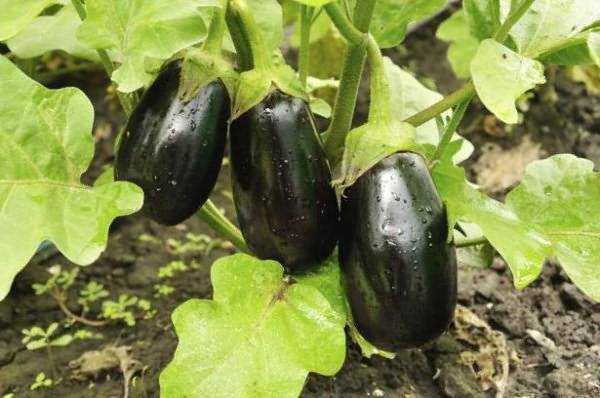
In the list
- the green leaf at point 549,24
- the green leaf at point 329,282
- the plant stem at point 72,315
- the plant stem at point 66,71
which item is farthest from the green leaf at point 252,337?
the plant stem at point 66,71

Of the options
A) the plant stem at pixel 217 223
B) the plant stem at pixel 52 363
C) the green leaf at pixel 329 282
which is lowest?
the plant stem at pixel 52 363

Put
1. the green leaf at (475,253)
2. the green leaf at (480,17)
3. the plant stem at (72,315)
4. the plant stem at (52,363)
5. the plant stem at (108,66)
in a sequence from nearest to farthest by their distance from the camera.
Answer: the plant stem at (108,66)
the green leaf at (480,17)
the green leaf at (475,253)
the plant stem at (52,363)
the plant stem at (72,315)

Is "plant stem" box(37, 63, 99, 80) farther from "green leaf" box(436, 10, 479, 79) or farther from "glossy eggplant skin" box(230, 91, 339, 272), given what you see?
"glossy eggplant skin" box(230, 91, 339, 272)

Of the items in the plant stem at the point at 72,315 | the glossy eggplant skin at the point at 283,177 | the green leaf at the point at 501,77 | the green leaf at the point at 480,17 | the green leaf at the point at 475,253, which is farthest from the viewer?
the plant stem at the point at 72,315

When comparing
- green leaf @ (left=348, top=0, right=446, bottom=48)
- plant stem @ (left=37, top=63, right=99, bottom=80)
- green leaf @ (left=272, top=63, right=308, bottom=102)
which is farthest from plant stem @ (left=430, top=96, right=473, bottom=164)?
plant stem @ (left=37, top=63, right=99, bottom=80)

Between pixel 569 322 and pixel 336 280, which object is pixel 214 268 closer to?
pixel 336 280

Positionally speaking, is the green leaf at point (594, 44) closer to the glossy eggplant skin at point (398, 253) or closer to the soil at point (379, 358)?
the glossy eggplant skin at point (398, 253)

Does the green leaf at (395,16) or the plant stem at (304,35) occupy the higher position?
the green leaf at (395,16)
